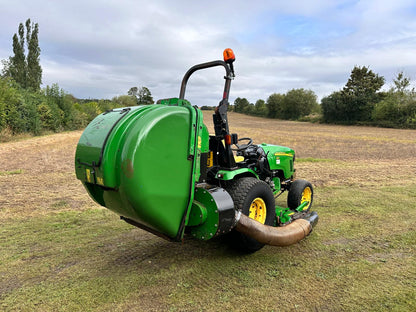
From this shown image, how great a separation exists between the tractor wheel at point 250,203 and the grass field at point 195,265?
23cm

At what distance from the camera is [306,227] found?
3.84 meters

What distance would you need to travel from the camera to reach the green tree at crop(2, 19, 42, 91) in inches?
1298

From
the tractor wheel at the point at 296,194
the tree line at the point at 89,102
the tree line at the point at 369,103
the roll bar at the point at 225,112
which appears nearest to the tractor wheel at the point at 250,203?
the roll bar at the point at 225,112

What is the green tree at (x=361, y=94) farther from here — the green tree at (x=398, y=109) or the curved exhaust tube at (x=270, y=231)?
the curved exhaust tube at (x=270, y=231)

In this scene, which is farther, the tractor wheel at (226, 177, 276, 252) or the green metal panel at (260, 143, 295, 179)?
the green metal panel at (260, 143, 295, 179)

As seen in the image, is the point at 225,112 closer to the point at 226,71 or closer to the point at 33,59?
the point at 226,71

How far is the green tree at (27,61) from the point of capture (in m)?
33.0

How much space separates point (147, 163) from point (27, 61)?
38.6 meters

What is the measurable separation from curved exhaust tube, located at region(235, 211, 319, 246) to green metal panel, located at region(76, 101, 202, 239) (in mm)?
698

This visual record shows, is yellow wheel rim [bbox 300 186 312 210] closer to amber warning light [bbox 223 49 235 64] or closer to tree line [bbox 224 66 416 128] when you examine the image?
amber warning light [bbox 223 49 235 64]

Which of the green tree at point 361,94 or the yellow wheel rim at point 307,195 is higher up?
the green tree at point 361,94

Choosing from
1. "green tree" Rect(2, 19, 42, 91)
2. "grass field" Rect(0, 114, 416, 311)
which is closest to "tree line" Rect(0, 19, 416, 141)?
"green tree" Rect(2, 19, 42, 91)

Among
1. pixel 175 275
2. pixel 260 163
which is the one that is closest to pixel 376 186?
pixel 260 163

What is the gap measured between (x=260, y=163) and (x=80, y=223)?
310 centimetres
